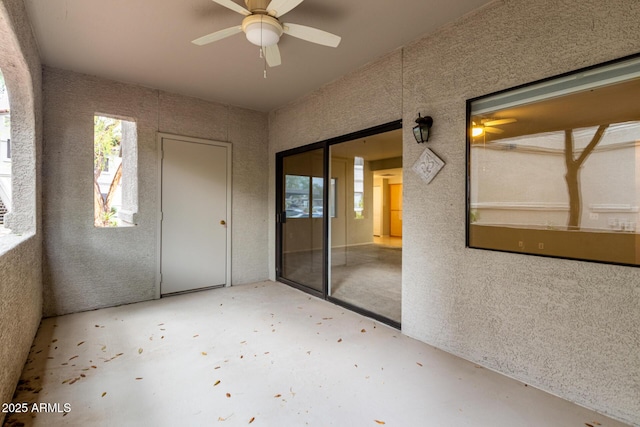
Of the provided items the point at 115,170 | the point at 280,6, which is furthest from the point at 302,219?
the point at 115,170

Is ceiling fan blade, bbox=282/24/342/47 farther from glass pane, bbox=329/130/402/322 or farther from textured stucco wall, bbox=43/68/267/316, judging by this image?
textured stucco wall, bbox=43/68/267/316

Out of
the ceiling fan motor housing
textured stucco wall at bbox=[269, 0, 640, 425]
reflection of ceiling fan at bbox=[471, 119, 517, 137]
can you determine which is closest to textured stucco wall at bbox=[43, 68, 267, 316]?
the ceiling fan motor housing

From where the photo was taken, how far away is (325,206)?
3988 mm

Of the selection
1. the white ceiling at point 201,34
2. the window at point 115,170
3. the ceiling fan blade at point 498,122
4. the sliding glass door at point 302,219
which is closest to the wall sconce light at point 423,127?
the ceiling fan blade at point 498,122

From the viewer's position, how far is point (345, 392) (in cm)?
197

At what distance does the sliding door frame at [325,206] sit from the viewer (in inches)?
125

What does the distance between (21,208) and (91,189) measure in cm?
79

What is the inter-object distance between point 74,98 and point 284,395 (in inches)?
155

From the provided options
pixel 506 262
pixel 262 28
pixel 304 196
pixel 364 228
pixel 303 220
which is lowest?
pixel 364 228

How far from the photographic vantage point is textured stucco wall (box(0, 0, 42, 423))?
69.6 inches

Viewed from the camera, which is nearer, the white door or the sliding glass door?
the white door

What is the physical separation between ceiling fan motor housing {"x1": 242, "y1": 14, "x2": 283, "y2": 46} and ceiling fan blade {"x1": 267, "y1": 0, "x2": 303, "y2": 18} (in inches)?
2.2

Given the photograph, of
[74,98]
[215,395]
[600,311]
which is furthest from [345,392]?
[74,98]

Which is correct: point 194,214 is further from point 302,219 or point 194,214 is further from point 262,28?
point 262,28
